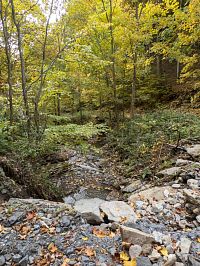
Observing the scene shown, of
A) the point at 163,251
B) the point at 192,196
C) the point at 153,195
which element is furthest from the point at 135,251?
the point at 153,195

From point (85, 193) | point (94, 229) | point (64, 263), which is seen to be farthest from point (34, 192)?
point (64, 263)

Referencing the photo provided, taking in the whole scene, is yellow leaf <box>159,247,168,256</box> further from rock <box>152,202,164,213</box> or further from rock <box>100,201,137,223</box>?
rock <box>152,202,164,213</box>

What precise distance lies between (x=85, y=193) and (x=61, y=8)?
4.90 metres

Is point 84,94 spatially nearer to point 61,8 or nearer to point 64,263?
point 61,8

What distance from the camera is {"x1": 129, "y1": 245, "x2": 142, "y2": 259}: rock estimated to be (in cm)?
232

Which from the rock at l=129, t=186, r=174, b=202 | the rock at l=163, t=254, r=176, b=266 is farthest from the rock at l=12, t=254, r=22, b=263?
the rock at l=129, t=186, r=174, b=202

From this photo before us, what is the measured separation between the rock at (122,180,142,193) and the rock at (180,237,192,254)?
2.51m

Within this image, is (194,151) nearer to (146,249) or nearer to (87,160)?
(146,249)

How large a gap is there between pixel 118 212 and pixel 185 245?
120 centimetres

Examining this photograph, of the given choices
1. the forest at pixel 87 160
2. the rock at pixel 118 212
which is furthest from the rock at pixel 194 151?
the rock at pixel 118 212

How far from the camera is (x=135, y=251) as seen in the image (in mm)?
2350

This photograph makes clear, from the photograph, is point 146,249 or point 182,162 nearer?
point 146,249

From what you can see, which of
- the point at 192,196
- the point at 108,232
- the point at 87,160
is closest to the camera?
the point at 108,232

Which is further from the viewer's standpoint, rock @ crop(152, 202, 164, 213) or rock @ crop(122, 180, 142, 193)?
rock @ crop(122, 180, 142, 193)
